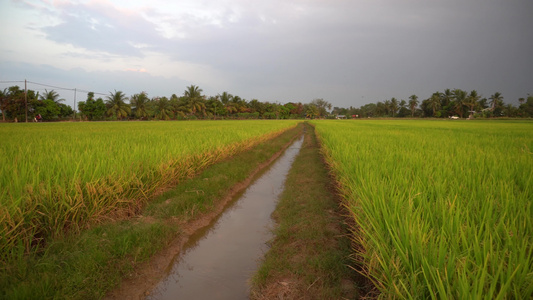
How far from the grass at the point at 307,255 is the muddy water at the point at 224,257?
0.56ft

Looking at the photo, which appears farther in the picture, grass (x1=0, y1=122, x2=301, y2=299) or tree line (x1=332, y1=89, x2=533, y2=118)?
tree line (x1=332, y1=89, x2=533, y2=118)

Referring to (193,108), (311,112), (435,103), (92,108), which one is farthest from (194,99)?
(435,103)

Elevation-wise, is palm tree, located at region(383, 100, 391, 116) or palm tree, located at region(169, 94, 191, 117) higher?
palm tree, located at region(383, 100, 391, 116)

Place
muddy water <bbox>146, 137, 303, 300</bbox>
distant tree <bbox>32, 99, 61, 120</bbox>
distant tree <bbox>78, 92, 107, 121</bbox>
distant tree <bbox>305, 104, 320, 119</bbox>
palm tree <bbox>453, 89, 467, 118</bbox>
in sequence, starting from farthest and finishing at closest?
distant tree <bbox>305, 104, 320, 119</bbox> → palm tree <bbox>453, 89, 467, 118</bbox> → distant tree <bbox>78, 92, 107, 121</bbox> → distant tree <bbox>32, 99, 61, 120</bbox> → muddy water <bbox>146, 137, 303, 300</bbox>

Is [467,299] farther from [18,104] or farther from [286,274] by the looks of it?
[18,104]

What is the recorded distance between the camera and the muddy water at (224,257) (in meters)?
2.10

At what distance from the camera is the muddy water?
6.88 feet

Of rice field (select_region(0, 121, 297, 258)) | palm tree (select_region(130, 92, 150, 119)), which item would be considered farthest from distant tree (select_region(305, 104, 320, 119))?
rice field (select_region(0, 121, 297, 258))

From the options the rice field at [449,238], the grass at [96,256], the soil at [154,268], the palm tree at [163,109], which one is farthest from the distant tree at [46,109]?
the rice field at [449,238]

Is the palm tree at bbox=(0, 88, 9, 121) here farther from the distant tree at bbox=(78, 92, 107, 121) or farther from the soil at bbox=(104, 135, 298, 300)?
the soil at bbox=(104, 135, 298, 300)

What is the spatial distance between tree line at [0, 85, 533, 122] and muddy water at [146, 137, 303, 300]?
33251mm

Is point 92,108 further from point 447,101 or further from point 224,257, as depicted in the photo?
point 447,101

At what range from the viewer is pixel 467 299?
1.00 metres

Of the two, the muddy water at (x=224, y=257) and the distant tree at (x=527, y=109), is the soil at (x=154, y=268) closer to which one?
the muddy water at (x=224, y=257)
